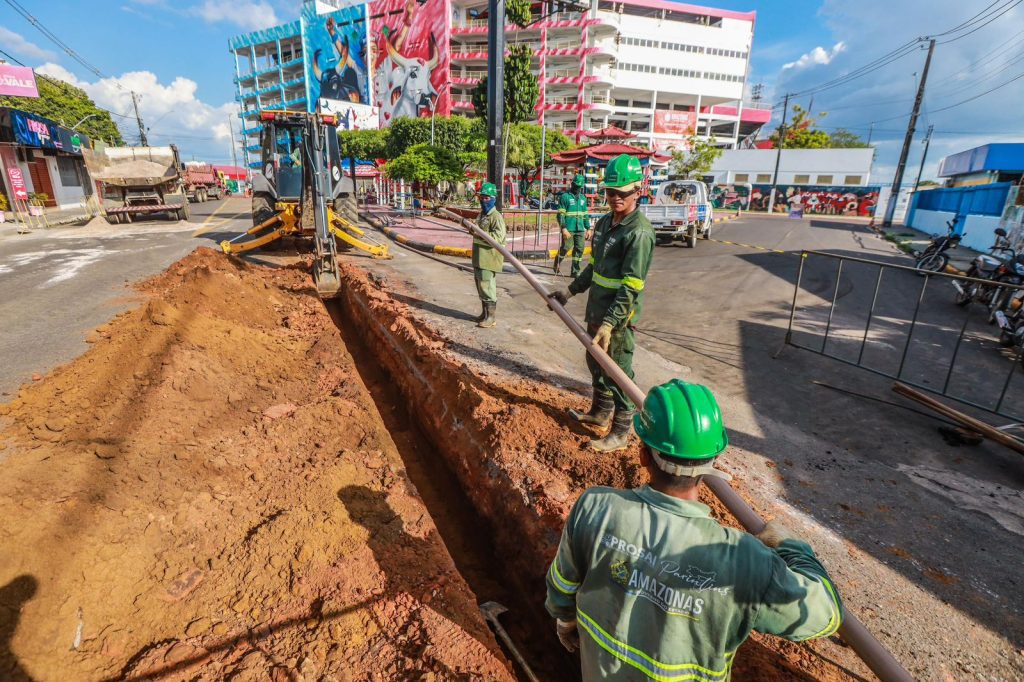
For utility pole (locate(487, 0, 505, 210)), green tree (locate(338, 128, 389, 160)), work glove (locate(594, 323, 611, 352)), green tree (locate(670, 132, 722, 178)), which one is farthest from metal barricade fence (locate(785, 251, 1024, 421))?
green tree (locate(338, 128, 389, 160))

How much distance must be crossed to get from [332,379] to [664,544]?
15.6 feet

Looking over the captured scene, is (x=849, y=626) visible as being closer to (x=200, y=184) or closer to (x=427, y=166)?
(x=427, y=166)

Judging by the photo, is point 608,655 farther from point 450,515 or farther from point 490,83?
point 490,83

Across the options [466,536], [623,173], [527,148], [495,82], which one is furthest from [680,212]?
[527,148]

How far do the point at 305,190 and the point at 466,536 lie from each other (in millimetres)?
8248

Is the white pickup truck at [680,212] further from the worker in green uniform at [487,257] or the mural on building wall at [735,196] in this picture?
the mural on building wall at [735,196]

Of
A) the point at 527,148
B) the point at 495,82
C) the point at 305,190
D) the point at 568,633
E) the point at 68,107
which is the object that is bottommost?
the point at 568,633

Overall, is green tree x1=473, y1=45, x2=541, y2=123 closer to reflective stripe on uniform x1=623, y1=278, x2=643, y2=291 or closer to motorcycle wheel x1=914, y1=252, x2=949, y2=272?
motorcycle wheel x1=914, y1=252, x2=949, y2=272

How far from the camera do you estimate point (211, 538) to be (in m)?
2.99

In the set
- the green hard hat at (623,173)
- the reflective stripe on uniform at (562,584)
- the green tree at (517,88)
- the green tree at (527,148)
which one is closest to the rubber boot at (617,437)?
the green hard hat at (623,173)

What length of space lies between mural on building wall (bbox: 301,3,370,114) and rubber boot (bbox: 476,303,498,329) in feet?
198

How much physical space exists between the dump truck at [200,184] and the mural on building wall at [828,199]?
146 ft

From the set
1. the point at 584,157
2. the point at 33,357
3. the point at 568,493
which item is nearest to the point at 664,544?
the point at 568,493

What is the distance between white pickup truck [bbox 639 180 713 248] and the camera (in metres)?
15.2
